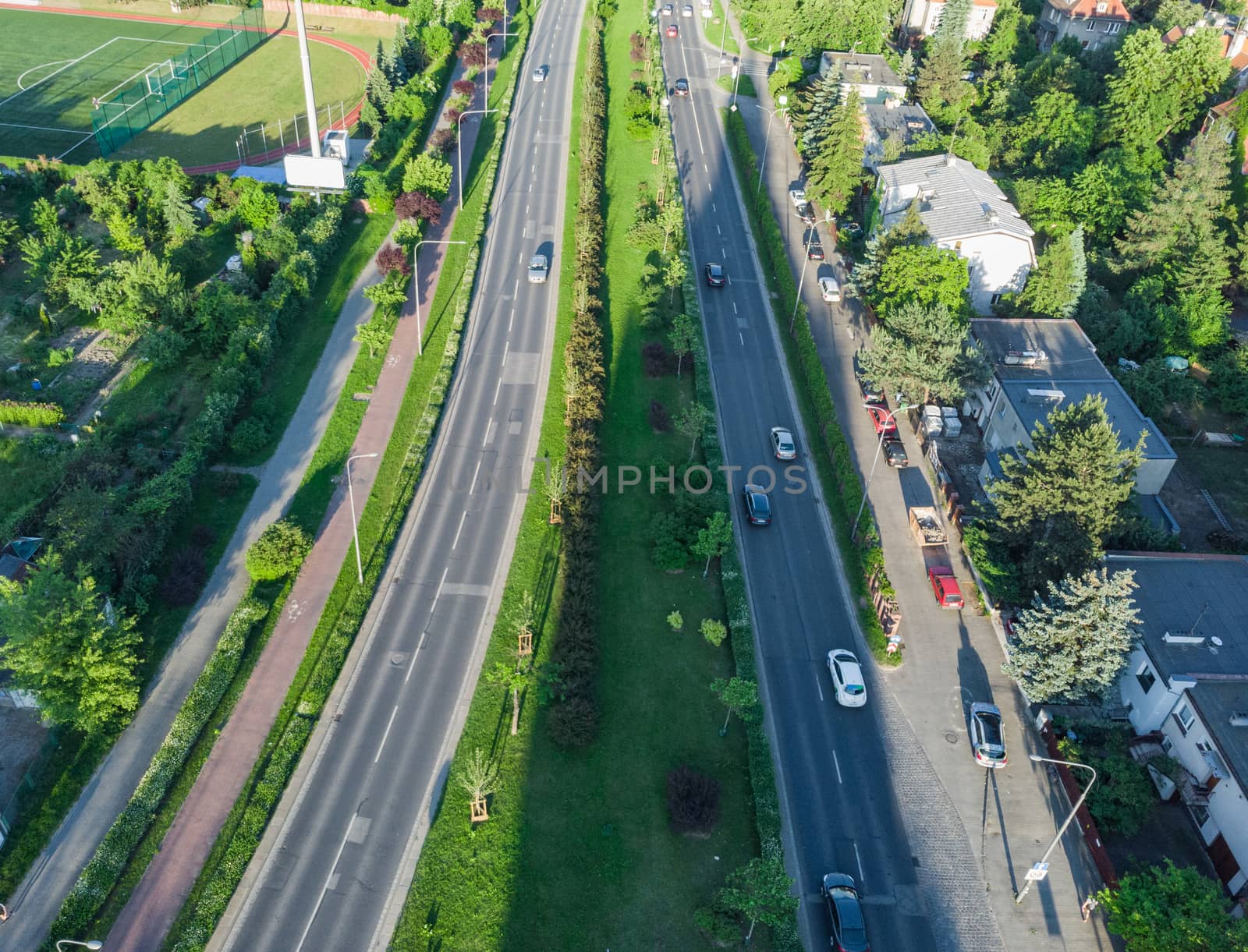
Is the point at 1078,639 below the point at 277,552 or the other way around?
the other way around

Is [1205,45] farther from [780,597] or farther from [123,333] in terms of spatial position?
[123,333]

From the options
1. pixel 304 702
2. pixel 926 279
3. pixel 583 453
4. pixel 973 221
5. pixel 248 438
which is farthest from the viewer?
pixel 973 221

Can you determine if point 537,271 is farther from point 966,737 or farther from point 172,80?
point 172,80

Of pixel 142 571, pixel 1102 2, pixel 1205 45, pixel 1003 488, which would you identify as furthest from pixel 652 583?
pixel 1102 2

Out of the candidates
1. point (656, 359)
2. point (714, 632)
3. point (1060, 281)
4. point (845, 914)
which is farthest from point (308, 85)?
point (845, 914)

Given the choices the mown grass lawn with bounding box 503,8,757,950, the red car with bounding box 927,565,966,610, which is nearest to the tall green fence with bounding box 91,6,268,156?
the mown grass lawn with bounding box 503,8,757,950

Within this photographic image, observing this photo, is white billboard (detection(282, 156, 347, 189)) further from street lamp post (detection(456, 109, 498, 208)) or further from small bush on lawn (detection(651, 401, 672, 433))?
small bush on lawn (detection(651, 401, 672, 433))
